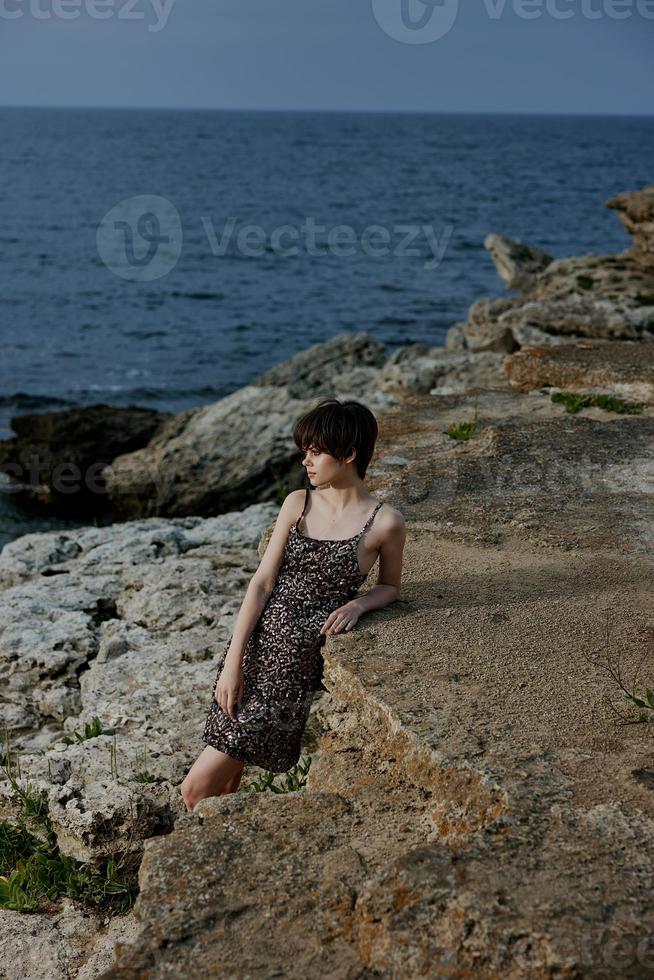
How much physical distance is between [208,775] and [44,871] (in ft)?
2.39

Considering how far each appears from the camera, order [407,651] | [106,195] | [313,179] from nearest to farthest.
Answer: [407,651] < [106,195] < [313,179]

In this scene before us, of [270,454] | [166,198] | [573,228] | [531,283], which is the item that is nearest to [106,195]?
[166,198]

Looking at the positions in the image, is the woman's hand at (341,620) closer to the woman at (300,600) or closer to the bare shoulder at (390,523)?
the woman at (300,600)

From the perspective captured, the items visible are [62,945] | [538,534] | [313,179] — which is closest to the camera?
[62,945]

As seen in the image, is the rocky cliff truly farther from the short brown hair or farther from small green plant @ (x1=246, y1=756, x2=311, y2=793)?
the short brown hair

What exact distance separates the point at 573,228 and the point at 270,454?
126 ft

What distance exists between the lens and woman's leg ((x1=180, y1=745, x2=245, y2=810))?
411cm

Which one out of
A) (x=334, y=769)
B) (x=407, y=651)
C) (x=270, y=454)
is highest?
(x=407, y=651)

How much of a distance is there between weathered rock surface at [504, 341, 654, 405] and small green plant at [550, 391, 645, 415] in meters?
0.21

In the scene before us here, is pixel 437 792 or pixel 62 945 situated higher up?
pixel 437 792

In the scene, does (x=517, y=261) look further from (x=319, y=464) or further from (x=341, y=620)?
(x=341, y=620)

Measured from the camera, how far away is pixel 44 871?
4.09 metres

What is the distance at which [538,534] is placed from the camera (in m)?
5.16

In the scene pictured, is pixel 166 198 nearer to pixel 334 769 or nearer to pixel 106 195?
pixel 106 195
